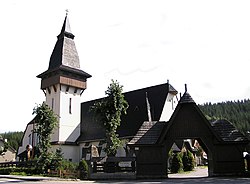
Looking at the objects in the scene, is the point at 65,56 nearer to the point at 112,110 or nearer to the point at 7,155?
the point at 112,110

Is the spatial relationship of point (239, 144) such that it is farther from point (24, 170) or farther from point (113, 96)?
point (24, 170)

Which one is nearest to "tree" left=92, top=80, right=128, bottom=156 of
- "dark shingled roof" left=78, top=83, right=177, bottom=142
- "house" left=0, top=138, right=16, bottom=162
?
"dark shingled roof" left=78, top=83, right=177, bottom=142

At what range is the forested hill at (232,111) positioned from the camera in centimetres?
10488

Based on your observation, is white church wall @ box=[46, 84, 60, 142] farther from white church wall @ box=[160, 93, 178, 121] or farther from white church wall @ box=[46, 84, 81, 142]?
white church wall @ box=[160, 93, 178, 121]

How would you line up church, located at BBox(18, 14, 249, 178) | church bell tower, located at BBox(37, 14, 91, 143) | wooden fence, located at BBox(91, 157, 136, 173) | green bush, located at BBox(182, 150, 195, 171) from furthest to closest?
church bell tower, located at BBox(37, 14, 91, 143) → green bush, located at BBox(182, 150, 195, 171) → wooden fence, located at BBox(91, 157, 136, 173) → church, located at BBox(18, 14, 249, 178)

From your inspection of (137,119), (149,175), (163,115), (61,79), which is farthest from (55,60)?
(149,175)

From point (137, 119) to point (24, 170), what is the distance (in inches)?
565

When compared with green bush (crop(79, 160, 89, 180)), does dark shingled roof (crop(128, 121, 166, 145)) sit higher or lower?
higher

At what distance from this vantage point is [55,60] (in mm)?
40562

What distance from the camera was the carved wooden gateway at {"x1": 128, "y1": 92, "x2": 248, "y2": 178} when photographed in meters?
20.7

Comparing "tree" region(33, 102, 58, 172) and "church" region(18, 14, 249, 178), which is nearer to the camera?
"church" region(18, 14, 249, 178)

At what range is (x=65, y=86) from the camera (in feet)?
130

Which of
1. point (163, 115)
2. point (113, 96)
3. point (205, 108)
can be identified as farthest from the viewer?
point (205, 108)

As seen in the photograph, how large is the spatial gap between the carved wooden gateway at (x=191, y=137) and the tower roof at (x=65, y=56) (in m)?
20.2
